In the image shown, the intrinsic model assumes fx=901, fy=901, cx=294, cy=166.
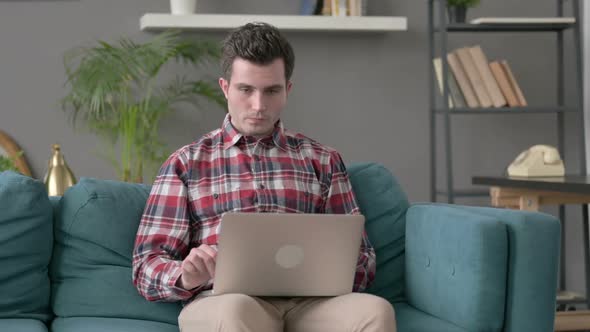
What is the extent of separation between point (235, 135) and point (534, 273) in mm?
779

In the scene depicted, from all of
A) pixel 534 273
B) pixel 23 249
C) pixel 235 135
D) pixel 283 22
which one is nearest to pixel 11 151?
pixel 283 22

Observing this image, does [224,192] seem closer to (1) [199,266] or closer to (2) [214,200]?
(2) [214,200]

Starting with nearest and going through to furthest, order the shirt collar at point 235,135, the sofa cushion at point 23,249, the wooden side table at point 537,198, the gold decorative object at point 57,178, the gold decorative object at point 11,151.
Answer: the sofa cushion at point 23,249 → the shirt collar at point 235,135 → the gold decorative object at point 57,178 → the wooden side table at point 537,198 → the gold decorative object at point 11,151

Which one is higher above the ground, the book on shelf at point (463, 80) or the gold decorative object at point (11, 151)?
the book on shelf at point (463, 80)

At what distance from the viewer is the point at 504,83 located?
3.95 metres

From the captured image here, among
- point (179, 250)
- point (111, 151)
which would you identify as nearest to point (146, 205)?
point (179, 250)

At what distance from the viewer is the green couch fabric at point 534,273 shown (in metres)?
1.99

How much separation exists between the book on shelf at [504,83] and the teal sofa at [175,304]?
1.77 m

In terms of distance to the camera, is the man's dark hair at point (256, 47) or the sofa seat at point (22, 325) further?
the man's dark hair at point (256, 47)

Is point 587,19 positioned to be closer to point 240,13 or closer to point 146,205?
point 240,13

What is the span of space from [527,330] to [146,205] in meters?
0.93

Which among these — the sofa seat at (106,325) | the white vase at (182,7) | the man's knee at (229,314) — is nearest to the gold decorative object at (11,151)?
the white vase at (182,7)

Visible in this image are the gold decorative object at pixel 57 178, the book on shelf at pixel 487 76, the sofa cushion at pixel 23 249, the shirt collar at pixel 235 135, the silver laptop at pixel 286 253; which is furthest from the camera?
the book on shelf at pixel 487 76

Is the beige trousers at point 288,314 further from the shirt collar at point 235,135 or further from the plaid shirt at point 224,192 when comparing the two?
the shirt collar at point 235,135
